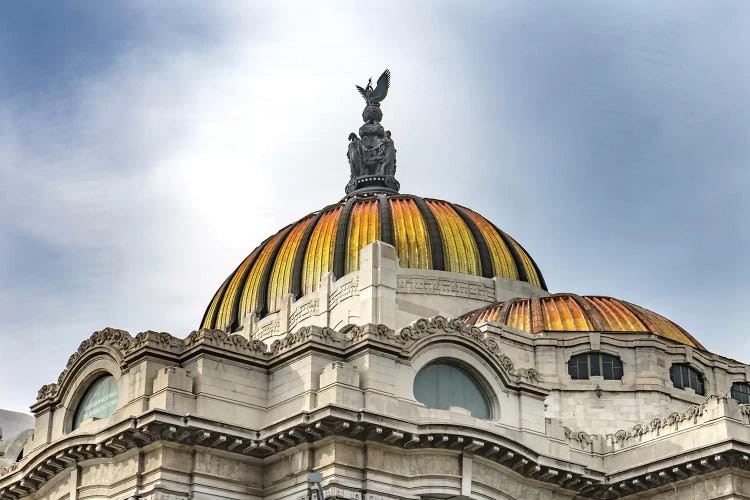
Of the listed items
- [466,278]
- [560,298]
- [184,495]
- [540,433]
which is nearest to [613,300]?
[560,298]

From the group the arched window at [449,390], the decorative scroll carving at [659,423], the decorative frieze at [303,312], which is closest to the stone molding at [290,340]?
the arched window at [449,390]

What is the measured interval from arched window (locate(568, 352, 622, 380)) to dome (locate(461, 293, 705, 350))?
1.34m

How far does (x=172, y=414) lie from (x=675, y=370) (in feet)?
73.7

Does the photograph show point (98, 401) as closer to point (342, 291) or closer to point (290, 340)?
point (290, 340)

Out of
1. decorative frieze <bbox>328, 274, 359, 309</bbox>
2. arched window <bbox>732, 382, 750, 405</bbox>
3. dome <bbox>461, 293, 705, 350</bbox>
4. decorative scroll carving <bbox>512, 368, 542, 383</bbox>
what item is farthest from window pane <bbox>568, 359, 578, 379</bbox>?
decorative frieze <bbox>328, 274, 359, 309</bbox>

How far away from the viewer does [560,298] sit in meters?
59.8

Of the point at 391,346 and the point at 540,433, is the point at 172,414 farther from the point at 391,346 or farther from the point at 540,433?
the point at 540,433

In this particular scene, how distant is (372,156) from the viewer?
252 feet

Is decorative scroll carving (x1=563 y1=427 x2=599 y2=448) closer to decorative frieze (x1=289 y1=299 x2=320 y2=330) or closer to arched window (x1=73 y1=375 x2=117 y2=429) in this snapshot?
arched window (x1=73 y1=375 x2=117 y2=429)

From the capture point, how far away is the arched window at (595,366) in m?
55.7

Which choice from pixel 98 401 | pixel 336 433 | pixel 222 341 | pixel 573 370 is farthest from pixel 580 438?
pixel 98 401

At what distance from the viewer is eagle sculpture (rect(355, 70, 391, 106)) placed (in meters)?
79.1

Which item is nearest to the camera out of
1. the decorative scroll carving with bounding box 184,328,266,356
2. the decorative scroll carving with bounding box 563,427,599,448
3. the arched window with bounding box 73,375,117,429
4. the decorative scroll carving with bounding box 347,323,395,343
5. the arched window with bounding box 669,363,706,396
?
the decorative scroll carving with bounding box 347,323,395,343

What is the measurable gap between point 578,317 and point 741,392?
7.40 m
